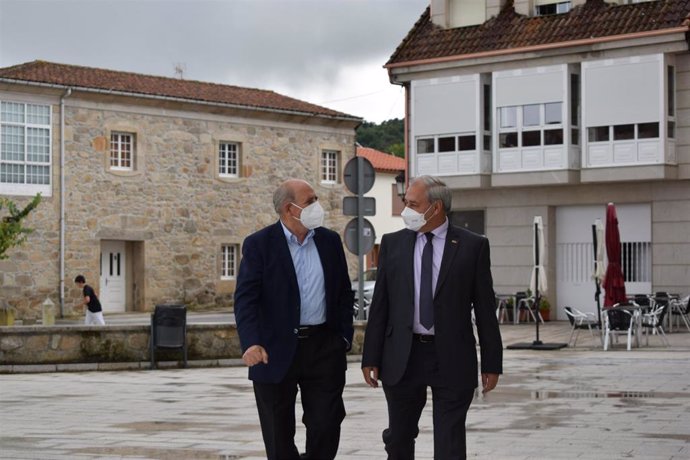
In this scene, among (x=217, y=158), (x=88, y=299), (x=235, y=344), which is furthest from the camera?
(x=217, y=158)

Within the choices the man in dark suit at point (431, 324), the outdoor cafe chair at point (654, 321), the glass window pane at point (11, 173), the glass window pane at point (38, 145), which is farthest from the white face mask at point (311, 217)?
the glass window pane at point (38, 145)

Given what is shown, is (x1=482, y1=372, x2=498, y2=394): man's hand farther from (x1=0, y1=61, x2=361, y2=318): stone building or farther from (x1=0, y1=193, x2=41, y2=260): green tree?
(x1=0, y1=61, x2=361, y2=318): stone building

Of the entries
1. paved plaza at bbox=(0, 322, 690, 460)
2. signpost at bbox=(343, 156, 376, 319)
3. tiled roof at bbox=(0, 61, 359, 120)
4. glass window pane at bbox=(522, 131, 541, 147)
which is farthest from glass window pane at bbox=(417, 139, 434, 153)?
signpost at bbox=(343, 156, 376, 319)

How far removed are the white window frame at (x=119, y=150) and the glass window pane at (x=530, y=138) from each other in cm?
1314

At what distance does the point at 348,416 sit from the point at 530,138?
75.2ft

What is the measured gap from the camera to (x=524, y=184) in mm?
33875

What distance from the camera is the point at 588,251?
110 feet

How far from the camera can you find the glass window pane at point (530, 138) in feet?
112

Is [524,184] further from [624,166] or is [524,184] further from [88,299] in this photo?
[88,299]

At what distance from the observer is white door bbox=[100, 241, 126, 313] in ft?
132

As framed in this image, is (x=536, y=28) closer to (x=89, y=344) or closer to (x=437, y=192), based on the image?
(x=89, y=344)

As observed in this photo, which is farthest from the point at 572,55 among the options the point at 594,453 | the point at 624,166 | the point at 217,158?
the point at 594,453

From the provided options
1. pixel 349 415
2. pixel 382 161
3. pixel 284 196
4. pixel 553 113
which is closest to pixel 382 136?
pixel 382 161

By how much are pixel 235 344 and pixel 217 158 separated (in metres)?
24.6
